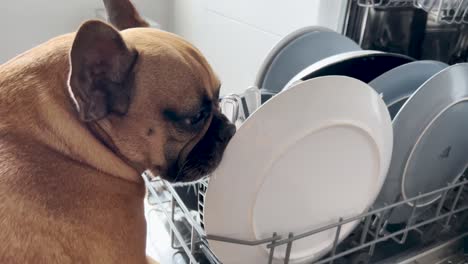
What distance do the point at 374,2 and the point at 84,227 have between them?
59 centimetres

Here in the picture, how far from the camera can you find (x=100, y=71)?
46 cm

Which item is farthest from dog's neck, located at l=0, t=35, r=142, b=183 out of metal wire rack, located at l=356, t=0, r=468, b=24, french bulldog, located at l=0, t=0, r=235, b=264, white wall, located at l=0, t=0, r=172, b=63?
white wall, located at l=0, t=0, r=172, b=63

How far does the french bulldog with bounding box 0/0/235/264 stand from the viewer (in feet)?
1.43

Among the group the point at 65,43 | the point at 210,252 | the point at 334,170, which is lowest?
the point at 210,252

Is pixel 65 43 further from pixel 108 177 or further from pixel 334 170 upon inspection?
pixel 334 170

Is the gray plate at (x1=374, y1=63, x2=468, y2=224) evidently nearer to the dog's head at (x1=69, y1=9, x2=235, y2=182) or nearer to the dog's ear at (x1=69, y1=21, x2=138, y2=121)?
the dog's head at (x1=69, y1=9, x2=235, y2=182)

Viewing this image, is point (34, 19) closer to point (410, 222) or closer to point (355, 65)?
point (355, 65)

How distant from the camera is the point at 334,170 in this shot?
50 cm

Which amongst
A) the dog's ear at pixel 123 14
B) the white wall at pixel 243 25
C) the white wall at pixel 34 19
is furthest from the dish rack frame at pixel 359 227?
the white wall at pixel 34 19

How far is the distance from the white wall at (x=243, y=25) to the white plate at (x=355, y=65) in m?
0.21

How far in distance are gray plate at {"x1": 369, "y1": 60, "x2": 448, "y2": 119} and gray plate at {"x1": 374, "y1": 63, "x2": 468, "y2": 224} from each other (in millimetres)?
43

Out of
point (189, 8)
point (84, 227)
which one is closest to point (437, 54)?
point (84, 227)

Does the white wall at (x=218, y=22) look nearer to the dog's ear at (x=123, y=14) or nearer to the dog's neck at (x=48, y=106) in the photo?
the dog's ear at (x=123, y=14)

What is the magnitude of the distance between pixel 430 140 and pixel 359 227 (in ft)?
0.51
